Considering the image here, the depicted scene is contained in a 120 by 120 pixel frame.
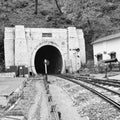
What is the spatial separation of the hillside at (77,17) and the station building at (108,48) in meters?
3.85

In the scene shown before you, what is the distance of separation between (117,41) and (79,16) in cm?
1612

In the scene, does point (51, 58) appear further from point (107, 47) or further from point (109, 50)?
point (109, 50)

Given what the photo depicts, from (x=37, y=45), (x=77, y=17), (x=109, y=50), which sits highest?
(x=77, y=17)

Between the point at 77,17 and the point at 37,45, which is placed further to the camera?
the point at 77,17

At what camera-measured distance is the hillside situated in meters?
40.1

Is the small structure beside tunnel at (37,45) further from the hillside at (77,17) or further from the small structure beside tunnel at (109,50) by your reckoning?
the hillside at (77,17)

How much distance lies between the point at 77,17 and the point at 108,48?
46.8 feet

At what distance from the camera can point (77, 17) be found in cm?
4341

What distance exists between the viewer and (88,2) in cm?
4609

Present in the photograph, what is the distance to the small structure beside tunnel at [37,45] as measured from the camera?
2989cm

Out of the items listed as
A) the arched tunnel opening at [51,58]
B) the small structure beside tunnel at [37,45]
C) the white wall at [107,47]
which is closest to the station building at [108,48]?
the white wall at [107,47]

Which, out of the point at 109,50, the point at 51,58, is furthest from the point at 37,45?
the point at 109,50

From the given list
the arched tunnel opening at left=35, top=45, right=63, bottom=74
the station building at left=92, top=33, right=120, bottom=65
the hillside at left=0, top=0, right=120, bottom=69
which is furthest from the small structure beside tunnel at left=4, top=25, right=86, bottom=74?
the hillside at left=0, top=0, right=120, bottom=69

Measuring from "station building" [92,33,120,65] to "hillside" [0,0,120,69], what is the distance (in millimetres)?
3849
